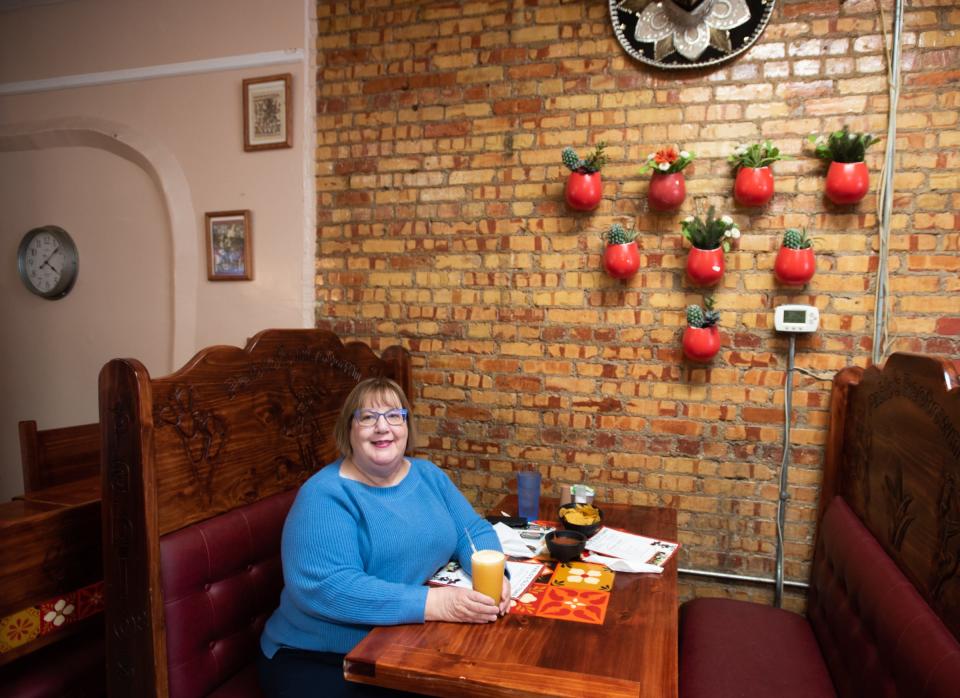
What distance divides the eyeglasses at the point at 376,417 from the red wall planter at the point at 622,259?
46.5 inches

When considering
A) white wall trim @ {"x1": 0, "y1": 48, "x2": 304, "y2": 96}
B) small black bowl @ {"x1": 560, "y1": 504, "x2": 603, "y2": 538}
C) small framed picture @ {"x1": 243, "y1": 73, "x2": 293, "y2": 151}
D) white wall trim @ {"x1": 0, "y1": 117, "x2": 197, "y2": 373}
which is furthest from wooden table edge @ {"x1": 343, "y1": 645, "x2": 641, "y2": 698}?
white wall trim @ {"x1": 0, "y1": 48, "x2": 304, "y2": 96}

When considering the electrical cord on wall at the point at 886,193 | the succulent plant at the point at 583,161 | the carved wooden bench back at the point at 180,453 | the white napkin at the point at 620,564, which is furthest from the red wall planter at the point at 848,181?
the carved wooden bench back at the point at 180,453

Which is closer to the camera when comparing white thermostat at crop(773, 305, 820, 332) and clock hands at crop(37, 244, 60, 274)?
white thermostat at crop(773, 305, 820, 332)

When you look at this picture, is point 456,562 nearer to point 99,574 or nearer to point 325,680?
point 325,680

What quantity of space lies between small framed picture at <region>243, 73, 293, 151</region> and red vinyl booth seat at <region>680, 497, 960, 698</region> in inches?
110

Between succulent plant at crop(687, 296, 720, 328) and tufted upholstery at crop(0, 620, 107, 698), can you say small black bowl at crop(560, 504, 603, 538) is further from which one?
tufted upholstery at crop(0, 620, 107, 698)

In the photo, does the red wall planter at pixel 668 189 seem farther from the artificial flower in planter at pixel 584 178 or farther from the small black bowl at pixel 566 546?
the small black bowl at pixel 566 546

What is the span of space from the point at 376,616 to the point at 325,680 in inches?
10.9

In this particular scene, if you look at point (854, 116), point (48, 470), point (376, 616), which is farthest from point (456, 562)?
point (854, 116)

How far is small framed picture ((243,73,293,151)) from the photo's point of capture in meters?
2.93

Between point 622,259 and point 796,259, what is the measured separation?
2.11ft

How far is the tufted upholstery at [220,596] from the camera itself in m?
1.60

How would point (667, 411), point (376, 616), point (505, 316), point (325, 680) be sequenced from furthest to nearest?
point (505, 316) < point (667, 411) < point (325, 680) < point (376, 616)

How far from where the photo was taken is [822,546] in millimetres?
2172
